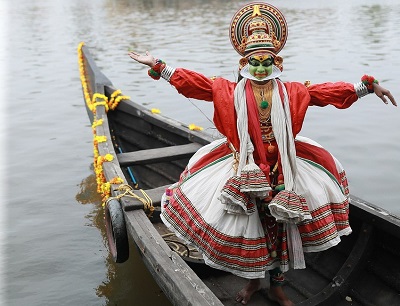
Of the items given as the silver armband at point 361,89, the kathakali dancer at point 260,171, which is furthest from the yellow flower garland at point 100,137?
the silver armband at point 361,89

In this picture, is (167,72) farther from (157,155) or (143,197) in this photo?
(157,155)

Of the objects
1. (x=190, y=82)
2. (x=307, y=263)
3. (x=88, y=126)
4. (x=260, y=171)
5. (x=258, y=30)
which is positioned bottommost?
(x=88, y=126)

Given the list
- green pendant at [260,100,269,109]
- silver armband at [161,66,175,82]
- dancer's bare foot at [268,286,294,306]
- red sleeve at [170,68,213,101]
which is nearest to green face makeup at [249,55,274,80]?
green pendant at [260,100,269,109]

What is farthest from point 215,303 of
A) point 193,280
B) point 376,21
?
point 376,21

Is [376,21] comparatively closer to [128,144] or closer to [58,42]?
[58,42]

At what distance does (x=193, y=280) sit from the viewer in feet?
9.37

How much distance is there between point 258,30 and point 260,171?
78cm

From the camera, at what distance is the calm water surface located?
192 inches

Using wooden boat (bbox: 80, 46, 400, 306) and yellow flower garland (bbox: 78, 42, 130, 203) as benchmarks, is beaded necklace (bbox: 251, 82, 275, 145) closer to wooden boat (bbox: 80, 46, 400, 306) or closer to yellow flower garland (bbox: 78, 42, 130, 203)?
wooden boat (bbox: 80, 46, 400, 306)

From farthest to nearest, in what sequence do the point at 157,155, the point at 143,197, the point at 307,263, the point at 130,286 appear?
the point at 157,155
the point at 130,286
the point at 143,197
the point at 307,263

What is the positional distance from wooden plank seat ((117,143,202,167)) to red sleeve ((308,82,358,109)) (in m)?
2.22

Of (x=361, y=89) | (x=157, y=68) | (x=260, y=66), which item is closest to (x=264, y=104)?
(x=260, y=66)

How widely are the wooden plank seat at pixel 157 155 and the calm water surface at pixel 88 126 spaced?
85 cm

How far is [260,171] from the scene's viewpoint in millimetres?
2828
